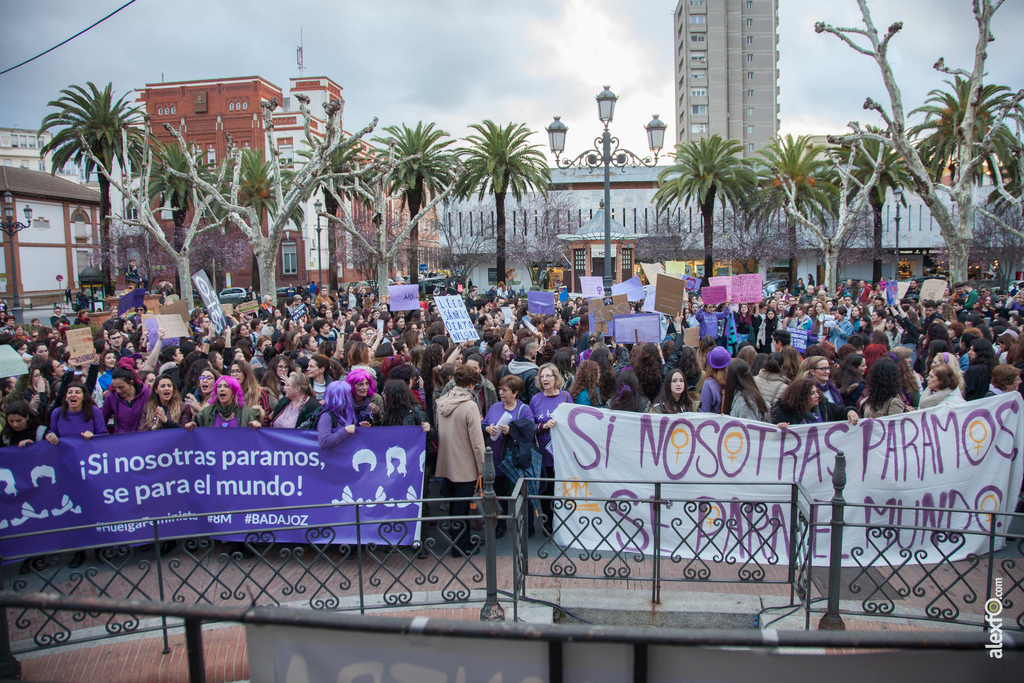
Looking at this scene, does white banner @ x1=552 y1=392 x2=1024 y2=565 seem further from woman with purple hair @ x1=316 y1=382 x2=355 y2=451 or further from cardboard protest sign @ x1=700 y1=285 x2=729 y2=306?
cardboard protest sign @ x1=700 y1=285 x2=729 y2=306

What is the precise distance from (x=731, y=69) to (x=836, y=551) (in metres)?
80.9

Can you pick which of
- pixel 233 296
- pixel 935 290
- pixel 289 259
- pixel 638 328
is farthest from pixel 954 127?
pixel 289 259

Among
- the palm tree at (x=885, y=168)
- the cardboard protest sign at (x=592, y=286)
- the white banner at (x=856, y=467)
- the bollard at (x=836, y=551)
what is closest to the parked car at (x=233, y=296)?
the cardboard protest sign at (x=592, y=286)

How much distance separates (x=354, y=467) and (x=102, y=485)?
219 cm

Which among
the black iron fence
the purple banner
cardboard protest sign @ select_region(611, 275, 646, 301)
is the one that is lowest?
the black iron fence

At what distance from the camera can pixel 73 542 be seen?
5.63 meters

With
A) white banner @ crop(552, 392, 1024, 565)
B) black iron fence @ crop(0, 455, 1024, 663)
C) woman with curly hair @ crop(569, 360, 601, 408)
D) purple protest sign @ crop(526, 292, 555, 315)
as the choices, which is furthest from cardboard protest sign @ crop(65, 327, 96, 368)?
purple protest sign @ crop(526, 292, 555, 315)

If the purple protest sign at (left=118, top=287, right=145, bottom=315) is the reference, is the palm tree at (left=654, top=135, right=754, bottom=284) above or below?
above

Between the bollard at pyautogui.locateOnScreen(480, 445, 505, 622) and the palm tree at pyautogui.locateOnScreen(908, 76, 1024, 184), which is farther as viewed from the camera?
the palm tree at pyautogui.locateOnScreen(908, 76, 1024, 184)

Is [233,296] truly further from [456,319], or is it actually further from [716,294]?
[716,294]

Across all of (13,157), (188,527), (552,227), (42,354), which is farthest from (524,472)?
(13,157)

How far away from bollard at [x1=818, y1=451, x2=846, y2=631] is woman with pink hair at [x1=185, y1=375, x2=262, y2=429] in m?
4.91

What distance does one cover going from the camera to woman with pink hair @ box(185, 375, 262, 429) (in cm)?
615

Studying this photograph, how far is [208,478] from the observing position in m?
5.70
